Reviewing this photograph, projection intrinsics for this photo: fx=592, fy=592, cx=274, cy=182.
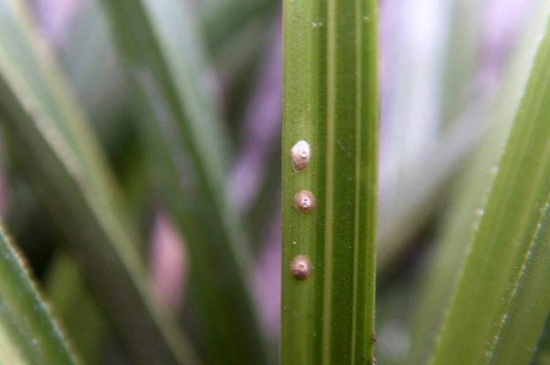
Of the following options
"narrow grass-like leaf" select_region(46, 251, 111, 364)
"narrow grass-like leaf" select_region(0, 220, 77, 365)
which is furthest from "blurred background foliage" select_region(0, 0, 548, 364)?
"narrow grass-like leaf" select_region(0, 220, 77, 365)

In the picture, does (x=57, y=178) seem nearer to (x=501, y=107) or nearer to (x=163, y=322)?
(x=163, y=322)

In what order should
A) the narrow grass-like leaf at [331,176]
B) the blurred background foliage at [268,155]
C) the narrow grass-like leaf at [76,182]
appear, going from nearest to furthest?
the narrow grass-like leaf at [331,176]
the narrow grass-like leaf at [76,182]
the blurred background foliage at [268,155]

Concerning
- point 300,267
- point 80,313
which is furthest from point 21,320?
point 80,313

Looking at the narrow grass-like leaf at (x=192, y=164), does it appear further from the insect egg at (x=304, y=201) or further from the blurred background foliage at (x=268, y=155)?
the insect egg at (x=304, y=201)

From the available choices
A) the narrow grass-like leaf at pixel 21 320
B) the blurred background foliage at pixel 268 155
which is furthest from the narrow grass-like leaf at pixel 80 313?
the narrow grass-like leaf at pixel 21 320

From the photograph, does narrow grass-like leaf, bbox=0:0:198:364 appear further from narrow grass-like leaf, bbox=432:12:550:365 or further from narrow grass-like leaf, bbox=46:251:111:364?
narrow grass-like leaf, bbox=432:12:550:365

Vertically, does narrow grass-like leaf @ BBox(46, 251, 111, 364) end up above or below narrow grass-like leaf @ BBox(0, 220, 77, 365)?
below
